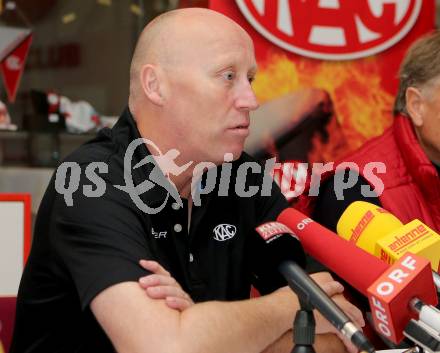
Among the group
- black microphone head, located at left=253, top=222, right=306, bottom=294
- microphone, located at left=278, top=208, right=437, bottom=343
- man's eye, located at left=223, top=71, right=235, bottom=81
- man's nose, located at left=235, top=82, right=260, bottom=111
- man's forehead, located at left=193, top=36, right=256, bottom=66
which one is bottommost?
black microphone head, located at left=253, top=222, right=306, bottom=294

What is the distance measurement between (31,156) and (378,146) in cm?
151

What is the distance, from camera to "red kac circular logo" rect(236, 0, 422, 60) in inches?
104

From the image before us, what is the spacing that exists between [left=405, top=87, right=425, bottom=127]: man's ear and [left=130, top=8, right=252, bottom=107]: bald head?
80cm

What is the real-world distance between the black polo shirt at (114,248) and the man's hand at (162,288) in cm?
2

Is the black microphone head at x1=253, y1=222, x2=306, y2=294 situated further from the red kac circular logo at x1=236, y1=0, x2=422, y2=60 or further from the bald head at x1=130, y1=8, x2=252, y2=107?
the red kac circular logo at x1=236, y1=0, x2=422, y2=60

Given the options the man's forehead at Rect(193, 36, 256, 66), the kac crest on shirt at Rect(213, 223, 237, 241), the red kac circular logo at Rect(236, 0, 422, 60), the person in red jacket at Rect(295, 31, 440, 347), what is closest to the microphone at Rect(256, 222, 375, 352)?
the kac crest on shirt at Rect(213, 223, 237, 241)

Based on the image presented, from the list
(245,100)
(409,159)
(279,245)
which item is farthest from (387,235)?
(409,159)

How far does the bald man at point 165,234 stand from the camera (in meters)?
1.30

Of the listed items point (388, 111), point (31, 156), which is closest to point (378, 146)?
point (388, 111)

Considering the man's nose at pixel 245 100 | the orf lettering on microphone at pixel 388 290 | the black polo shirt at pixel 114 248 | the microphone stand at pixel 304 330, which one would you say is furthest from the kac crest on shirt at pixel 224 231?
the orf lettering on microphone at pixel 388 290

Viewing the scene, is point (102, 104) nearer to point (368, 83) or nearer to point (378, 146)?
point (368, 83)

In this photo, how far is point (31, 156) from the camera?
10.2 feet

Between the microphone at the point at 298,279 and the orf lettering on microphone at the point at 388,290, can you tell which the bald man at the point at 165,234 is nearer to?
the microphone at the point at 298,279

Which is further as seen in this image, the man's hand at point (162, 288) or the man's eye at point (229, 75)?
the man's eye at point (229, 75)
